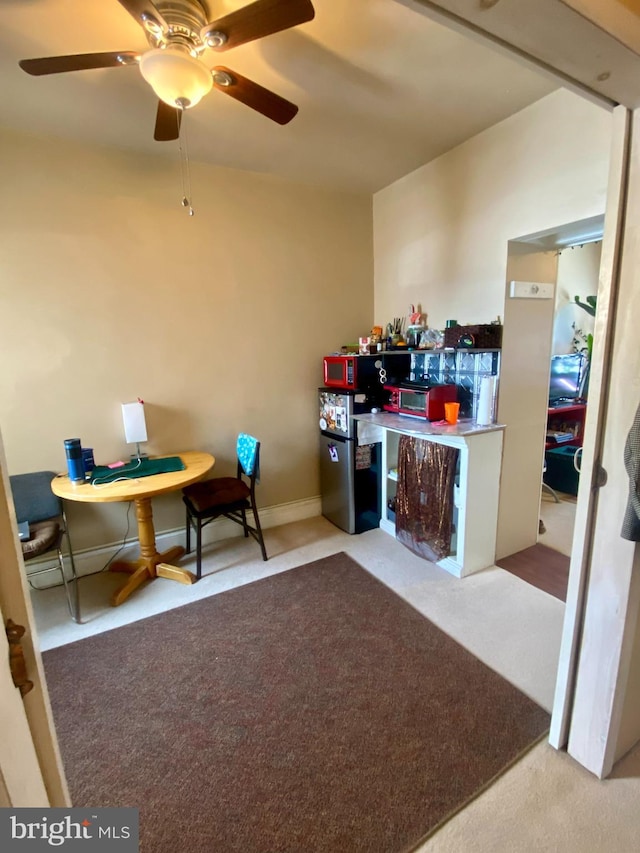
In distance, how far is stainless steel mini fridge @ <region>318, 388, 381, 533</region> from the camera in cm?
300

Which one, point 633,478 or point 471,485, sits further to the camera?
point 471,485

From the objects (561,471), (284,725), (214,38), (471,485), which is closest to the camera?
(214,38)

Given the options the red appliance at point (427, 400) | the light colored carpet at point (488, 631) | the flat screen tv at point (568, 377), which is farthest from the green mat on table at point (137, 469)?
the flat screen tv at point (568, 377)

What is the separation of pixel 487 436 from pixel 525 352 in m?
0.64

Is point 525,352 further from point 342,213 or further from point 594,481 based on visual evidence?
point 342,213

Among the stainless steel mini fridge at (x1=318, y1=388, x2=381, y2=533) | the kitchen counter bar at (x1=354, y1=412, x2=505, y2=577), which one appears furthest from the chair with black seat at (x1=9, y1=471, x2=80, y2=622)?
the kitchen counter bar at (x1=354, y1=412, x2=505, y2=577)

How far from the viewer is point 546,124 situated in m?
2.12

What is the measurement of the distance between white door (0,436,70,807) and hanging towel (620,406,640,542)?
1.43 metres

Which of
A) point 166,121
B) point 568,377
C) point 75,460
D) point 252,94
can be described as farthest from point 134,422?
point 568,377

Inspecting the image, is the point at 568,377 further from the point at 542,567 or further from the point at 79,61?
the point at 79,61

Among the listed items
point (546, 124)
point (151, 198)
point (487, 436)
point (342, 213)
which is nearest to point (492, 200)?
point (546, 124)

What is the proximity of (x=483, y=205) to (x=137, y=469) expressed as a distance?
2.81 m

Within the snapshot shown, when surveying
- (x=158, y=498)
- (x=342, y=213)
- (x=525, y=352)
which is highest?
(x=342, y=213)

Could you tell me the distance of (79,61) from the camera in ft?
4.70
